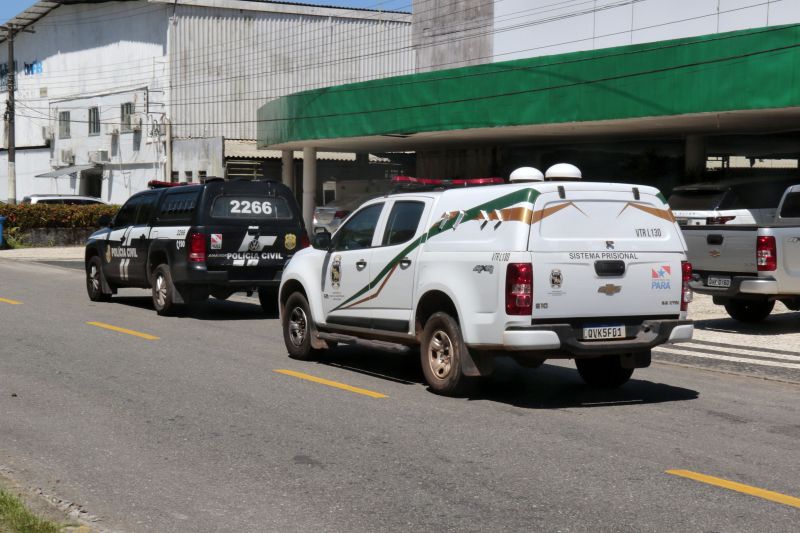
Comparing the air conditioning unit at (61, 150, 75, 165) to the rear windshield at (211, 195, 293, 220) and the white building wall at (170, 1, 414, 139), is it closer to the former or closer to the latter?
the white building wall at (170, 1, 414, 139)

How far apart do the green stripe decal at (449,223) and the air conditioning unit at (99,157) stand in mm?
50302

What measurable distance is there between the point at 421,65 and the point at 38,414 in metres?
35.1

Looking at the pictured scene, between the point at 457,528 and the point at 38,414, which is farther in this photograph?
the point at 38,414

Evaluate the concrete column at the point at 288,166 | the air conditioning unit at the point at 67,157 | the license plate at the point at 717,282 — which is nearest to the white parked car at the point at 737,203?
the license plate at the point at 717,282

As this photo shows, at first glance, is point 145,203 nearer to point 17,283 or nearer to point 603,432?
point 17,283

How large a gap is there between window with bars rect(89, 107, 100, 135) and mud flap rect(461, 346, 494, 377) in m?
54.7

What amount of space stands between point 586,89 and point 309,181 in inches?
690

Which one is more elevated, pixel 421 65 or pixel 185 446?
pixel 421 65

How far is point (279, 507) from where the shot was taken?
254 inches

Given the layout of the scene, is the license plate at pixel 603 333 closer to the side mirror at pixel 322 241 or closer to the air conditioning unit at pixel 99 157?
the side mirror at pixel 322 241

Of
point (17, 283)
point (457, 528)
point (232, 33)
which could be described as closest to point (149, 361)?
point (457, 528)

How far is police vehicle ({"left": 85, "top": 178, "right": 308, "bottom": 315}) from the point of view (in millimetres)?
17094

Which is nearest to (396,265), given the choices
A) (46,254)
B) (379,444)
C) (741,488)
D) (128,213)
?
(379,444)

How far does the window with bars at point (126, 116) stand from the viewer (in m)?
58.3
